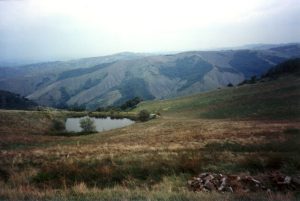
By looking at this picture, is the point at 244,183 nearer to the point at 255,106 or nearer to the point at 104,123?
the point at 255,106

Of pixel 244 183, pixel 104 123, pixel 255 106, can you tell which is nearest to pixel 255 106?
pixel 255 106

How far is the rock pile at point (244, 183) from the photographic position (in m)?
11.6

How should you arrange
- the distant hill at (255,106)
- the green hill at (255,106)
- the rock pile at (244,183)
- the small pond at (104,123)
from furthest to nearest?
the small pond at (104,123) → the green hill at (255,106) → the distant hill at (255,106) → the rock pile at (244,183)

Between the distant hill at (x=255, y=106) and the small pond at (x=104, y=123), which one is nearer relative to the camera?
the distant hill at (x=255, y=106)

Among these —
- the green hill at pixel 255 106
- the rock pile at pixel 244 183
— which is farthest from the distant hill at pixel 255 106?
the rock pile at pixel 244 183

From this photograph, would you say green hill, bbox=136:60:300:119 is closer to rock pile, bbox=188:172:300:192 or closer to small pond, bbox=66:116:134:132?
small pond, bbox=66:116:134:132

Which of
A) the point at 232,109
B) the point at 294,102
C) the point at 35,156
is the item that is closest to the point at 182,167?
the point at 35,156

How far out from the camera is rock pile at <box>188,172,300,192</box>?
38.0 feet

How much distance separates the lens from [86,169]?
1574 cm

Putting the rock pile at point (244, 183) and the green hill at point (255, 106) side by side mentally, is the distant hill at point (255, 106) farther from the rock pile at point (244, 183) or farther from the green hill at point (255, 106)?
the rock pile at point (244, 183)

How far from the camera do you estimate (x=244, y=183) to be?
12016mm

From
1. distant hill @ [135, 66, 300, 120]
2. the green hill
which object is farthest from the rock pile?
distant hill @ [135, 66, 300, 120]

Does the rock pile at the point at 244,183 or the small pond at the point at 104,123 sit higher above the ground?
the rock pile at the point at 244,183

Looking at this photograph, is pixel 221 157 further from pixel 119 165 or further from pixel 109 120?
pixel 109 120
